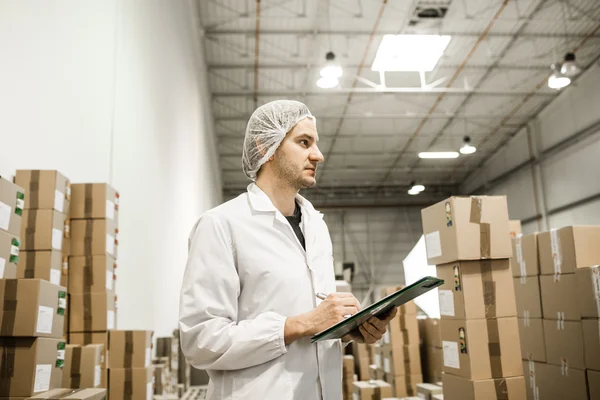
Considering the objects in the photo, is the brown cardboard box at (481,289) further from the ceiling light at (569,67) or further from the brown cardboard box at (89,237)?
the ceiling light at (569,67)

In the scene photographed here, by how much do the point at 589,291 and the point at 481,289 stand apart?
39.0 inches

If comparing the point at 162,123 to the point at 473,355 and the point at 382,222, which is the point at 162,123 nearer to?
the point at 473,355

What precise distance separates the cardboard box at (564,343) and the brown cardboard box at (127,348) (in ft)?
10.8

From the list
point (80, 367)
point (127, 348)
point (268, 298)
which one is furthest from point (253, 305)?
point (127, 348)

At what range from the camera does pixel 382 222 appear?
68.0 ft

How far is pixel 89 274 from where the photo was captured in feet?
11.8

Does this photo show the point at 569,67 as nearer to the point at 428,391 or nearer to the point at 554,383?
the point at 554,383

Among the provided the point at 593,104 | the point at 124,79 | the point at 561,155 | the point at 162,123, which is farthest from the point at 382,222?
the point at 124,79

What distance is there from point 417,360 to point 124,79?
508cm

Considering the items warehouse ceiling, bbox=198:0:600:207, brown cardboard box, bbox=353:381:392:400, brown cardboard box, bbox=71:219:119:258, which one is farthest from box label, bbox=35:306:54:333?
warehouse ceiling, bbox=198:0:600:207

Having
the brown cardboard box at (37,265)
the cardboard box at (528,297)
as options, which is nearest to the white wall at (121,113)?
the brown cardboard box at (37,265)

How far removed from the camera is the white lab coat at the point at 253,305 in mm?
1727

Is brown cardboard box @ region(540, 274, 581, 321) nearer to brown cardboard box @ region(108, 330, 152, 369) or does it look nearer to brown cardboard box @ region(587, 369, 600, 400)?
brown cardboard box @ region(587, 369, 600, 400)

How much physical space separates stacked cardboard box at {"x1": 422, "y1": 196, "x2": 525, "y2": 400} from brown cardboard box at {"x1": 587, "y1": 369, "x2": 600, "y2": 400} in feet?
2.52
